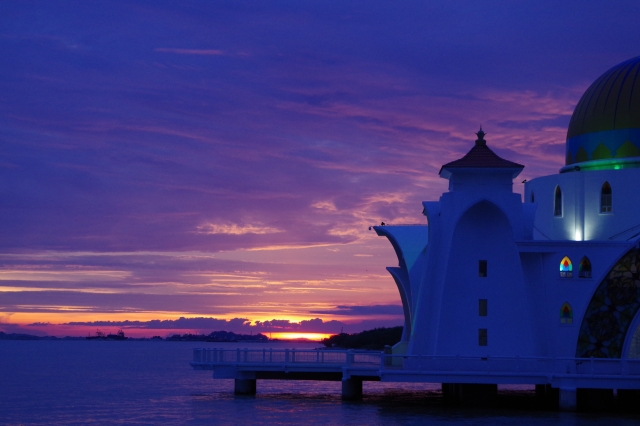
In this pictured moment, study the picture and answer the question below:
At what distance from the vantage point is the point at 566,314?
138 ft

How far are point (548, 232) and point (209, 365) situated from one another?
1719 centimetres

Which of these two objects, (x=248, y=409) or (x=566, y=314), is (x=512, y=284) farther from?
(x=248, y=409)

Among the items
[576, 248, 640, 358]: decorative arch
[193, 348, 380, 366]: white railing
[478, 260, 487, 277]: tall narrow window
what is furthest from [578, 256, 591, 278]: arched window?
[193, 348, 380, 366]: white railing

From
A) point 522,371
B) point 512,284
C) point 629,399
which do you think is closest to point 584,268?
point 512,284

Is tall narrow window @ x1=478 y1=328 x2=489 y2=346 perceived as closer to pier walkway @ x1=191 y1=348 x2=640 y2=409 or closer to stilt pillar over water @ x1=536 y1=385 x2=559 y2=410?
pier walkway @ x1=191 y1=348 x2=640 y2=409

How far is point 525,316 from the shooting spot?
136 feet

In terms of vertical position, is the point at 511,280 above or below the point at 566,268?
below

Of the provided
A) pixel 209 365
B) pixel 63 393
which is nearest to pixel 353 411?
pixel 209 365

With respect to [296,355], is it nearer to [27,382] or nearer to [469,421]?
[469,421]

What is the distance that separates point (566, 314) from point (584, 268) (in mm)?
2134

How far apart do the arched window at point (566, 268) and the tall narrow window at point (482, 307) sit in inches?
145

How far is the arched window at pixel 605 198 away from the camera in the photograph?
145 feet

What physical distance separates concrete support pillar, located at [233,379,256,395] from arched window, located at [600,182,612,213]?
→ 61.2 feet

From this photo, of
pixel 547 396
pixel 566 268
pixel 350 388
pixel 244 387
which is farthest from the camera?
pixel 244 387
